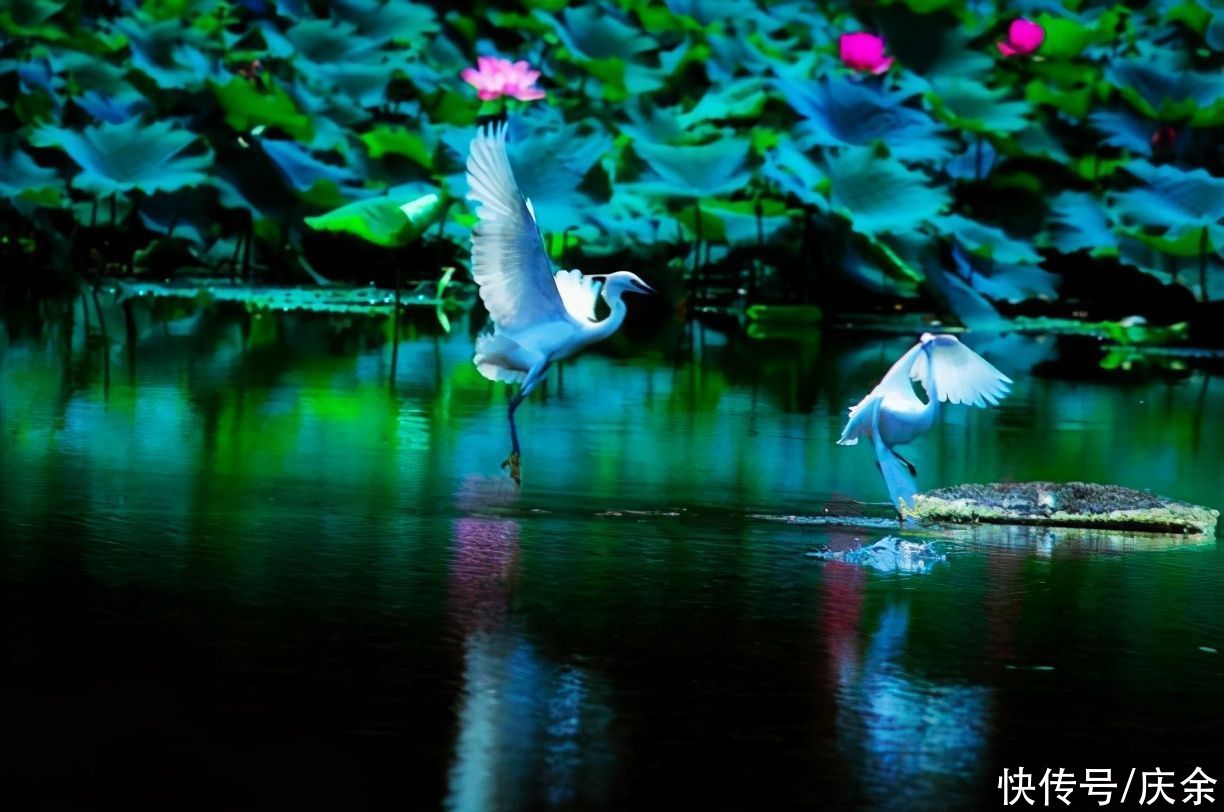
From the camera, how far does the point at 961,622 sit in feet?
16.5

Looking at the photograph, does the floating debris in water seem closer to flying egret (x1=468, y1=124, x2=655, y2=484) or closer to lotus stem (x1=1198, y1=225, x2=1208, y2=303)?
flying egret (x1=468, y1=124, x2=655, y2=484)

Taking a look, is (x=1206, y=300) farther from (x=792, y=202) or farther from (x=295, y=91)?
(x=295, y=91)

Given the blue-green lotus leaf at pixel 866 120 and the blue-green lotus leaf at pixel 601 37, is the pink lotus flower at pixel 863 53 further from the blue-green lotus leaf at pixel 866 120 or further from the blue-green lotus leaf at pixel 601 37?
the blue-green lotus leaf at pixel 601 37

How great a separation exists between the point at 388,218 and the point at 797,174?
2335 millimetres

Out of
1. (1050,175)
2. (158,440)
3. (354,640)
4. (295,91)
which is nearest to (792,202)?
(1050,175)

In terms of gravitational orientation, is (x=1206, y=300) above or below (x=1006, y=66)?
below

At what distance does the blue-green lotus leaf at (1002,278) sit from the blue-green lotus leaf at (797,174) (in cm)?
98

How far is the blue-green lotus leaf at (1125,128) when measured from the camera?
1541 cm

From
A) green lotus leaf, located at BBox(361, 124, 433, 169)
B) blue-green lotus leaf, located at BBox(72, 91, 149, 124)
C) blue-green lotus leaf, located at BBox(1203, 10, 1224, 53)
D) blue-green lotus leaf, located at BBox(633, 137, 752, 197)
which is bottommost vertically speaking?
blue-green lotus leaf, located at BBox(633, 137, 752, 197)

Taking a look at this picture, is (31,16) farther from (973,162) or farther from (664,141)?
(973,162)

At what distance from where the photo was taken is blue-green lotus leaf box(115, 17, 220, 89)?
1560cm

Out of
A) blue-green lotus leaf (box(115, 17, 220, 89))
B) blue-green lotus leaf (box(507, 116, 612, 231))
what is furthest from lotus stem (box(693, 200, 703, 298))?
blue-green lotus leaf (box(115, 17, 220, 89))

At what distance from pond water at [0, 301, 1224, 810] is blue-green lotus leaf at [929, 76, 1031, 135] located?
5907 mm

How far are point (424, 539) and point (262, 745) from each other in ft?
6.67
